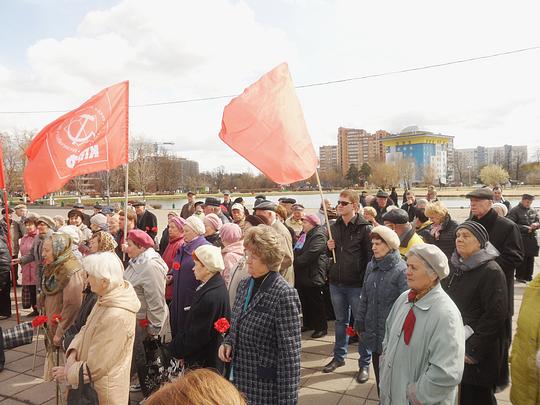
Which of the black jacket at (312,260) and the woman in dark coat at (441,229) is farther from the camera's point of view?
the black jacket at (312,260)

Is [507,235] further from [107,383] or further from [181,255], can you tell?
[107,383]

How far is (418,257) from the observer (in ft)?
8.87

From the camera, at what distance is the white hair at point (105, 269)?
9.70 ft

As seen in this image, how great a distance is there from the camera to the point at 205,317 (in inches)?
126

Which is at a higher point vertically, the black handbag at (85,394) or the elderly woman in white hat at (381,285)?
the elderly woman in white hat at (381,285)

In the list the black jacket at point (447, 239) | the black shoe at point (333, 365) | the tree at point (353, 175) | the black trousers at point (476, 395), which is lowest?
the black shoe at point (333, 365)

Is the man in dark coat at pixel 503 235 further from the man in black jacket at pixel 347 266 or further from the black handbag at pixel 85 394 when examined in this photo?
the black handbag at pixel 85 394

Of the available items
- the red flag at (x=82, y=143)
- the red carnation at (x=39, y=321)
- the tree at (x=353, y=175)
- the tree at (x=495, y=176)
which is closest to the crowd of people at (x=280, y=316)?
the red carnation at (x=39, y=321)

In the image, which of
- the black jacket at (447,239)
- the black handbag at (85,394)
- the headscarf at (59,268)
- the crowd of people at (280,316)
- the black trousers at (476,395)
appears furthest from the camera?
the black jacket at (447,239)

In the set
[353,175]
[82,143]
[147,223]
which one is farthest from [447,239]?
[353,175]

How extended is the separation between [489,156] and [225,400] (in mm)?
207451

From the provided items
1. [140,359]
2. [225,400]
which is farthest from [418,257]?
[140,359]

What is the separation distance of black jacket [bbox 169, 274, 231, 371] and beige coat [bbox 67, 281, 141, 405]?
17.1 inches

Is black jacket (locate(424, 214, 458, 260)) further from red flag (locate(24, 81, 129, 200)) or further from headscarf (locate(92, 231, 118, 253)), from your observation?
red flag (locate(24, 81, 129, 200))
